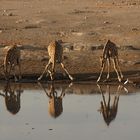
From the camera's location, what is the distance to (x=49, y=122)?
16.0m

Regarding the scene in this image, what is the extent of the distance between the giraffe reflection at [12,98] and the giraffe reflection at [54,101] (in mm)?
801

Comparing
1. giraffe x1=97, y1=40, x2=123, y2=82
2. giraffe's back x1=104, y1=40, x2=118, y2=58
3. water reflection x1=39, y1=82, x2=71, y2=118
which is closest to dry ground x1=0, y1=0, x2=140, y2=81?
giraffe x1=97, y1=40, x2=123, y2=82

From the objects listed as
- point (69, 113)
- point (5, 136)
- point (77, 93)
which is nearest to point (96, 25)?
point (77, 93)

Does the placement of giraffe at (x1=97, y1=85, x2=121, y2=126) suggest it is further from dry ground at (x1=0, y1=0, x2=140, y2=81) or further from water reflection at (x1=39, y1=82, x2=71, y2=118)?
dry ground at (x1=0, y1=0, x2=140, y2=81)

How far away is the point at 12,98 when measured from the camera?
18.8 metres

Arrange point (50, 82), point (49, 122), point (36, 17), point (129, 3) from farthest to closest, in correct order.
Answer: point (129, 3) → point (36, 17) → point (50, 82) → point (49, 122)

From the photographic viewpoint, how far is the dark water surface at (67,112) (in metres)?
15.0

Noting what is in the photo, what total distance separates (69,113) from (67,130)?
5.53 feet

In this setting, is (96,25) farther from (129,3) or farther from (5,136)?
(5,136)

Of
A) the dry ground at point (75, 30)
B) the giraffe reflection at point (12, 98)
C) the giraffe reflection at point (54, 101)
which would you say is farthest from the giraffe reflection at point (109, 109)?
the dry ground at point (75, 30)

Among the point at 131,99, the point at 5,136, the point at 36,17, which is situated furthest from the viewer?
the point at 36,17

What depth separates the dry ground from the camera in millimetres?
22844

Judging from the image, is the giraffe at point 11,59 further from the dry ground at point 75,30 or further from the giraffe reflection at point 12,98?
the giraffe reflection at point 12,98

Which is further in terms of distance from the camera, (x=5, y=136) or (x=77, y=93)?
(x=77, y=93)
